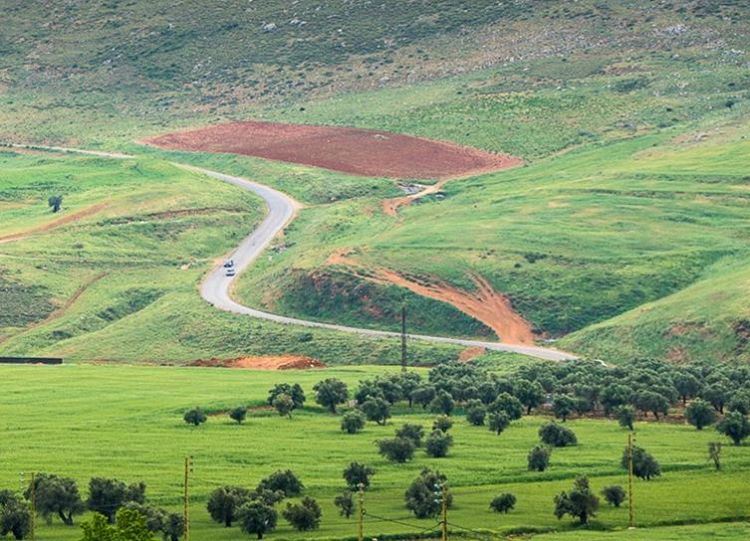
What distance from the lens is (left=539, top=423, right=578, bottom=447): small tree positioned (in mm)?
120062

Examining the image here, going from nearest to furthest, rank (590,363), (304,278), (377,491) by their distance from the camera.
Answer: (377,491), (590,363), (304,278)

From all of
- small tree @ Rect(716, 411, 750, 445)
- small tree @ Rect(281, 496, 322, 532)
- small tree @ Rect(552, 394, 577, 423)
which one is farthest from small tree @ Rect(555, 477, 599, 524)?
small tree @ Rect(552, 394, 577, 423)

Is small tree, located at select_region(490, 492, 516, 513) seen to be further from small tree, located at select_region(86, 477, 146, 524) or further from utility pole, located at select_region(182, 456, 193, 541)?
small tree, located at select_region(86, 477, 146, 524)

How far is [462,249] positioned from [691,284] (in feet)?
60.0

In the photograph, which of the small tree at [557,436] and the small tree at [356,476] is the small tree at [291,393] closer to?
the small tree at [557,436]

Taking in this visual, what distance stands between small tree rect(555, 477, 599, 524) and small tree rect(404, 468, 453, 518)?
16.2 ft

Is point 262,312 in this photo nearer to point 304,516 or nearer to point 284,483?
point 284,483

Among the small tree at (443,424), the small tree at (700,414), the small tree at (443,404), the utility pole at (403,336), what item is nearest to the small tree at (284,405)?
the small tree at (443,404)

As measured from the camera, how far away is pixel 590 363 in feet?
465

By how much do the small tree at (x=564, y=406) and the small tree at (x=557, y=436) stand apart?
8.59 m

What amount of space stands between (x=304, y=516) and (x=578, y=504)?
11.8m

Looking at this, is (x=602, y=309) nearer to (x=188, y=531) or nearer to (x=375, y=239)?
(x=375, y=239)

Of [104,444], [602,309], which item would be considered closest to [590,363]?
[602,309]

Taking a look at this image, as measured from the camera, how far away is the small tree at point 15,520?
318 feet
